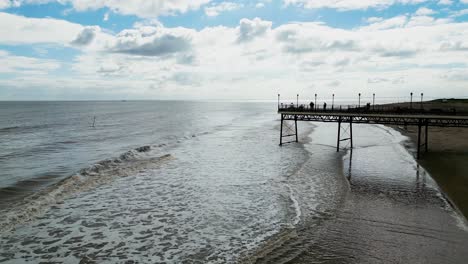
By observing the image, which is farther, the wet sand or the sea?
the sea

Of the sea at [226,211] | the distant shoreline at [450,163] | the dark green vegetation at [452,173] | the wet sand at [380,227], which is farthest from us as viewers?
the distant shoreline at [450,163]

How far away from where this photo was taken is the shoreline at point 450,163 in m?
20.1

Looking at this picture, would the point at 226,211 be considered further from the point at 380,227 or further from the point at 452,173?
the point at 452,173

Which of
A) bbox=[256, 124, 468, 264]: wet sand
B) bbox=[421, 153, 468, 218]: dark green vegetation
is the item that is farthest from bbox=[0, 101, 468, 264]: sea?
bbox=[421, 153, 468, 218]: dark green vegetation

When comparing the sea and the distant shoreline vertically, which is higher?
the distant shoreline

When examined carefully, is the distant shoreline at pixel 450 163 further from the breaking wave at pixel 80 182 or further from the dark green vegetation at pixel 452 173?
the breaking wave at pixel 80 182

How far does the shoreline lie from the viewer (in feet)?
65.8

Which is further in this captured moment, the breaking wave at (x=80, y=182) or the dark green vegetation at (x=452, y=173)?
the dark green vegetation at (x=452, y=173)

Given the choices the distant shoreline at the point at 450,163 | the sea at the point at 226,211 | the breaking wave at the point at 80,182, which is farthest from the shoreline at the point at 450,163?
the breaking wave at the point at 80,182

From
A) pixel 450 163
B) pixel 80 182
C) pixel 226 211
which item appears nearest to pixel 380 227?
pixel 226 211

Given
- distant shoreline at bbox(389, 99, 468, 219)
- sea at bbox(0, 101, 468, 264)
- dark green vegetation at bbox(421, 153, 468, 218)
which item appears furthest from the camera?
distant shoreline at bbox(389, 99, 468, 219)

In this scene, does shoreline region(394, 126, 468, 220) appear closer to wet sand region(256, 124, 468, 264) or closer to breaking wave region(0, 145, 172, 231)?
wet sand region(256, 124, 468, 264)

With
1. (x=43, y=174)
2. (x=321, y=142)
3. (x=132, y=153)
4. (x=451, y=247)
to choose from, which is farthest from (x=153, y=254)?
(x=321, y=142)

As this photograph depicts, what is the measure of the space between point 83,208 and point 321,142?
35748mm
